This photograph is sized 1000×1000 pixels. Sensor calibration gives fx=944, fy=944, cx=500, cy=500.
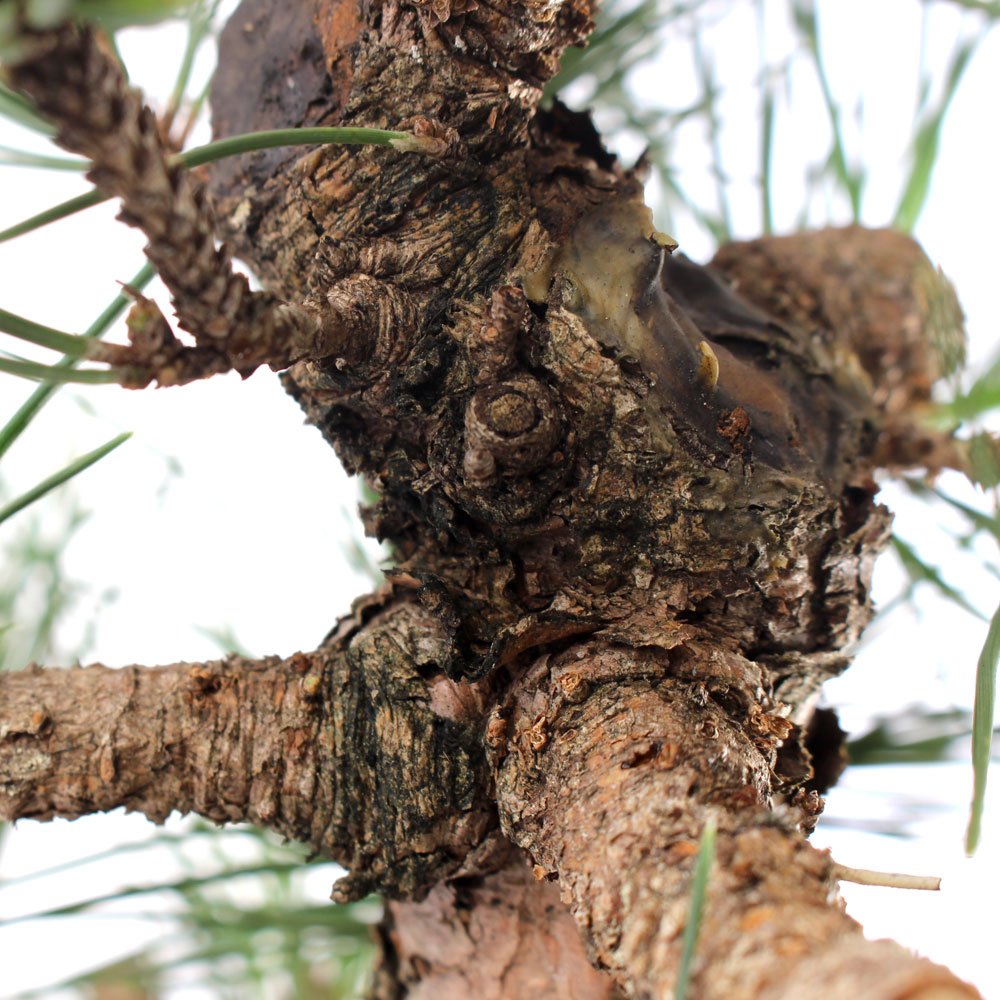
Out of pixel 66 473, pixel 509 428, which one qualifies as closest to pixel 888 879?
pixel 509 428

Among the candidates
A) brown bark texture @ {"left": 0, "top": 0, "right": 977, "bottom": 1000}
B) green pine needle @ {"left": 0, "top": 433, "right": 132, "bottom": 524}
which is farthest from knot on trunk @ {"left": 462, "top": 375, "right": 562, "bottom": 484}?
green pine needle @ {"left": 0, "top": 433, "right": 132, "bottom": 524}

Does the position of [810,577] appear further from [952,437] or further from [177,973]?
[177,973]

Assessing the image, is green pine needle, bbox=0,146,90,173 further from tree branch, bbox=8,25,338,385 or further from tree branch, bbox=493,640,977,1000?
tree branch, bbox=493,640,977,1000

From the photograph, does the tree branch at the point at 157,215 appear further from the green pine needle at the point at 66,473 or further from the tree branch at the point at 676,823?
the tree branch at the point at 676,823

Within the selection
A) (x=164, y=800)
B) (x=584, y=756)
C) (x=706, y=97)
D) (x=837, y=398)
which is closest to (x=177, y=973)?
(x=164, y=800)

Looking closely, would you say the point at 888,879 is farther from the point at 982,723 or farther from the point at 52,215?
the point at 52,215
